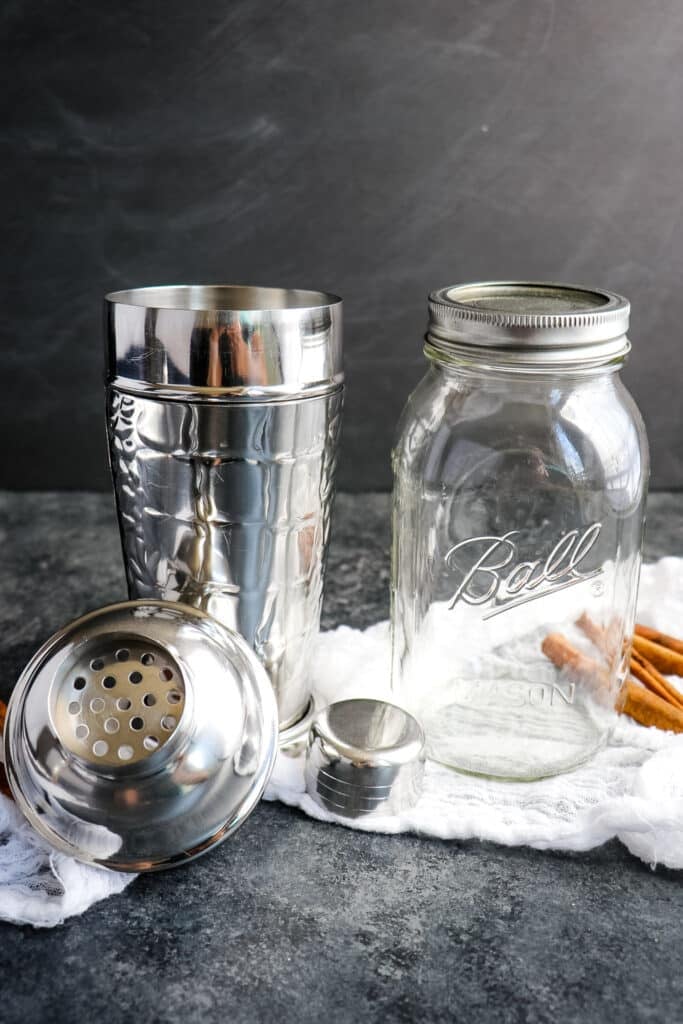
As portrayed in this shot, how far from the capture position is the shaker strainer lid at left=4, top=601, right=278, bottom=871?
600mm

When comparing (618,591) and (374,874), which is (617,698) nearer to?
(618,591)

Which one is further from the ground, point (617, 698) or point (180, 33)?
point (180, 33)

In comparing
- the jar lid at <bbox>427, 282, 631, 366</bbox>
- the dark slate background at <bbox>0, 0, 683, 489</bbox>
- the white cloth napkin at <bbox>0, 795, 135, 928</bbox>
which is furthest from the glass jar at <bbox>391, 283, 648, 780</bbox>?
the dark slate background at <bbox>0, 0, 683, 489</bbox>

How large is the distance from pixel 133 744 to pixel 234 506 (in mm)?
185

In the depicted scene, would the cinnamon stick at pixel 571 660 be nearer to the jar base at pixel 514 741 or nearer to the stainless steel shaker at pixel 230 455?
the jar base at pixel 514 741

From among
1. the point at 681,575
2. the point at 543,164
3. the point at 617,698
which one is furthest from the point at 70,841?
the point at 543,164

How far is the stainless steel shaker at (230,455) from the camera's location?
2.17 ft

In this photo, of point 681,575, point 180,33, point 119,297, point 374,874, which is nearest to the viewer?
point 374,874

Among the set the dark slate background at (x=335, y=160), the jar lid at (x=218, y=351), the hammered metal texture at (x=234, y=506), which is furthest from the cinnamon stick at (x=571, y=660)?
the dark slate background at (x=335, y=160)

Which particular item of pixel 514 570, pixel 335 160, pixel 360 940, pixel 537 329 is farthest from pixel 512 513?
pixel 335 160

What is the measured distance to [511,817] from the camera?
693mm

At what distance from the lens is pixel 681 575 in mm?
1021

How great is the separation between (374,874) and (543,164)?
2.95 ft

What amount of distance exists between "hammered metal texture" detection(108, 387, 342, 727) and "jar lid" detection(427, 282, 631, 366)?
0.36ft
